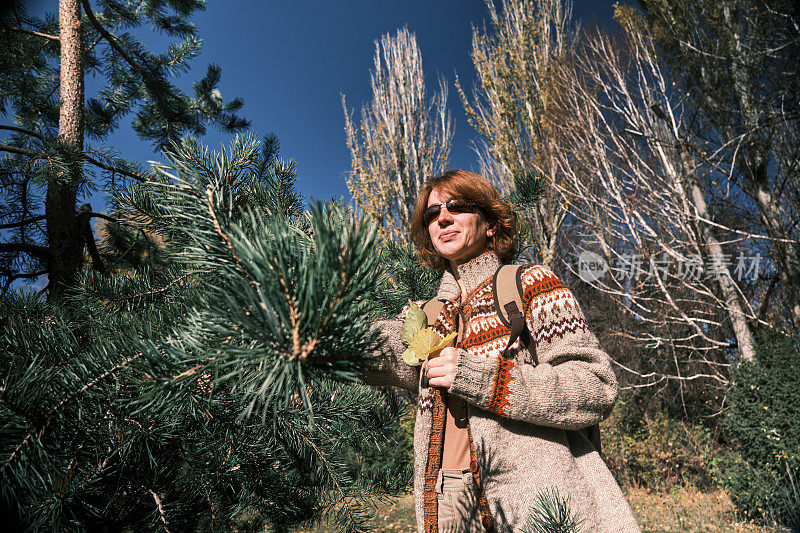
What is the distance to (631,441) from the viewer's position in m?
7.57

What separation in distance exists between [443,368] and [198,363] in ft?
1.93

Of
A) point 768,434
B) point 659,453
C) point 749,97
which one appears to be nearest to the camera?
point 768,434

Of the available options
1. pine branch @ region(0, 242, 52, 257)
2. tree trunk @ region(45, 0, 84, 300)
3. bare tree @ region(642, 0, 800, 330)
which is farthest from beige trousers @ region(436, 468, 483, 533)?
bare tree @ region(642, 0, 800, 330)

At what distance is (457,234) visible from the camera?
1435 millimetres

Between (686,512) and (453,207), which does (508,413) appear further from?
(686,512)

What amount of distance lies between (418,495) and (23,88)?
8.60 ft

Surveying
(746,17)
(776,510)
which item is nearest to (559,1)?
(746,17)

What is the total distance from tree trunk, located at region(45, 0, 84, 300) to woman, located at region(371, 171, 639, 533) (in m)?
1.39

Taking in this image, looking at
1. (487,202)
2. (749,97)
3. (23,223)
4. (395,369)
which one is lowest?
(395,369)

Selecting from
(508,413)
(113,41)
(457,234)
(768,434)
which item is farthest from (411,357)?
(768,434)

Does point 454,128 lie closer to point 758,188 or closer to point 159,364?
point 758,188

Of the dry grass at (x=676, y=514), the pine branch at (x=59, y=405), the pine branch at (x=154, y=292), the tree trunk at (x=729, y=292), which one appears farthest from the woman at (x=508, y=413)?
the tree trunk at (x=729, y=292)

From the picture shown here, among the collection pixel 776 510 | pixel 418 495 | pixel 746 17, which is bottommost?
pixel 776 510

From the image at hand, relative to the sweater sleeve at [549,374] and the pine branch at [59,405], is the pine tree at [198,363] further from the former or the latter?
the sweater sleeve at [549,374]
